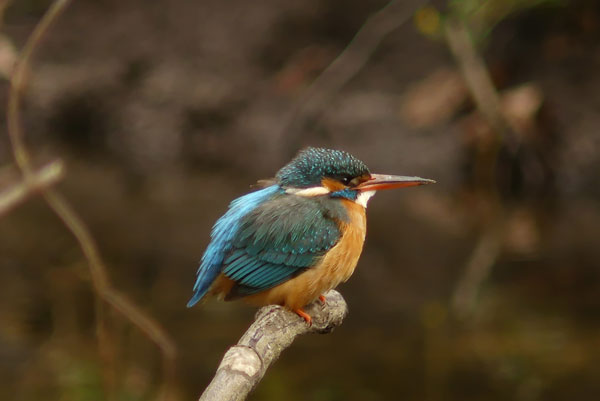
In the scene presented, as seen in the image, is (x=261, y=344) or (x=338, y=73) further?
(x=338, y=73)

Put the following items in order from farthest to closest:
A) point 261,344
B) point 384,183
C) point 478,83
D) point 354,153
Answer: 1. point 354,153
2. point 478,83
3. point 384,183
4. point 261,344

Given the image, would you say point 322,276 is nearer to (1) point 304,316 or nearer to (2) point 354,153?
(1) point 304,316

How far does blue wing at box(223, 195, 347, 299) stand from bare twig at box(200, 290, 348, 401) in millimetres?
119

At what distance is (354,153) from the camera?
10.9 meters

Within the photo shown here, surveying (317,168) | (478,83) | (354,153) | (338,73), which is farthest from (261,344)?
(338,73)

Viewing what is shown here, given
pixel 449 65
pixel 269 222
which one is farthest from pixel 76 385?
pixel 449 65

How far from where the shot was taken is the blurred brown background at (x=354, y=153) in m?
6.29

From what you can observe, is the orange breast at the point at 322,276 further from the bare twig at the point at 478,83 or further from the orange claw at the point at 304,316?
the bare twig at the point at 478,83

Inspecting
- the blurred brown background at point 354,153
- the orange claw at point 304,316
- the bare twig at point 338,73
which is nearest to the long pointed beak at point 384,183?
the orange claw at point 304,316

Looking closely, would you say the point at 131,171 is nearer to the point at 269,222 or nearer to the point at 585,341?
the point at 585,341

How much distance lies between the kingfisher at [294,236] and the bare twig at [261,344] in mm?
66

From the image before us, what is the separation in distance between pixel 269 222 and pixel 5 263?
5.33m

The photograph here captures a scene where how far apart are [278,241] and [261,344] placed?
0.69 m

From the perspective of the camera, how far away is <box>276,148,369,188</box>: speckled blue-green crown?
3.34m
